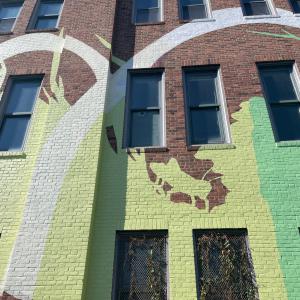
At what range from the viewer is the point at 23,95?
29.8 ft

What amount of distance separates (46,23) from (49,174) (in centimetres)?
576

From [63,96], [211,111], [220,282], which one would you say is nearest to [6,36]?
[63,96]

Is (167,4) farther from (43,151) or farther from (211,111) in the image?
(43,151)

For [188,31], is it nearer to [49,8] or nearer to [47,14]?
[47,14]

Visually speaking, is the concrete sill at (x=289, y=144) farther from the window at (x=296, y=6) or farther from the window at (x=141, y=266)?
the window at (x=296, y=6)

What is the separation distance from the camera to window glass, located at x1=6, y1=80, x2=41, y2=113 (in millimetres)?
8852

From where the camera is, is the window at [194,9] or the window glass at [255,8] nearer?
the window glass at [255,8]

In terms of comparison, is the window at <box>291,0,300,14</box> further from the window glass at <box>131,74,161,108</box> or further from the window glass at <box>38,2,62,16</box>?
the window glass at <box>38,2,62,16</box>

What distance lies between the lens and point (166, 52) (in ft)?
30.9

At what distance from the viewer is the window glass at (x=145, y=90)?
28.6ft

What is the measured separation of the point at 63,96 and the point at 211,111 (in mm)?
3503

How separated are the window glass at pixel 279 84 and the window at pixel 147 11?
12.1 ft

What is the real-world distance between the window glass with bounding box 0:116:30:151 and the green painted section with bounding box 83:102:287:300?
2.03 m

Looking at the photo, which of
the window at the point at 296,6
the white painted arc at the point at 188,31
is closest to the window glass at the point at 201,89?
the white painted arc at the point at 188,31
